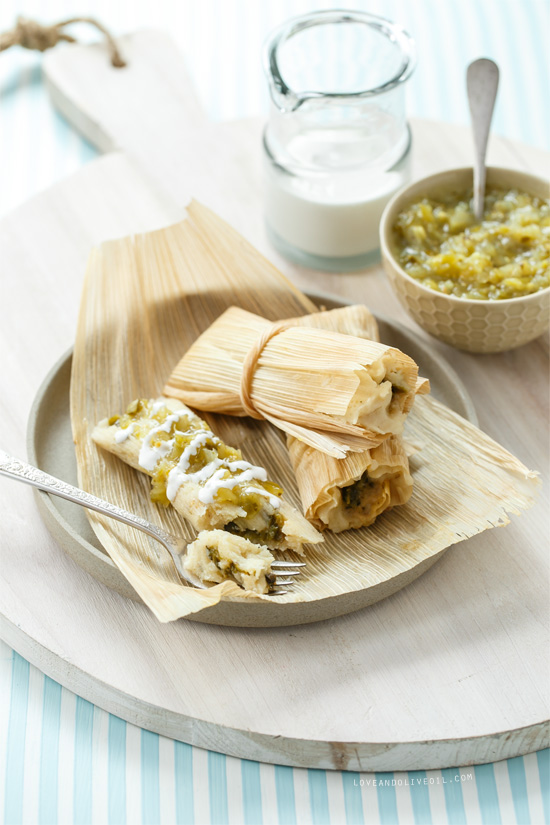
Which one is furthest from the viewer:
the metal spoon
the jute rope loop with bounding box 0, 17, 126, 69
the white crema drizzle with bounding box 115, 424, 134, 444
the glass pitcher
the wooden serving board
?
the jute rope loop with bounding box 0, 17, 126, 69

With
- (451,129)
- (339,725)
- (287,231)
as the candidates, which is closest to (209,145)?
(287,231)

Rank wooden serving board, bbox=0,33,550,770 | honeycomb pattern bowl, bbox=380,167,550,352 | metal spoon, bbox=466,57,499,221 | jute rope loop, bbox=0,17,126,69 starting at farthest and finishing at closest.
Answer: jute rope loop, bbox=0,17,126,69 < metal spoon, bbox=466,57,499,221 < honeycomb pattern bowl, bbox=380,167,550,352 < wooden serving board, bbox=0,33,550,770

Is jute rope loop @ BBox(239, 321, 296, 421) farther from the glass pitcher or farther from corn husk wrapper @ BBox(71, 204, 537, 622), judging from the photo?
the glass pitcher

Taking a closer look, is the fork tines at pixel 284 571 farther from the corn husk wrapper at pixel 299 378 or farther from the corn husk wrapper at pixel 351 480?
the corn husk wrapper at pixel 299 378

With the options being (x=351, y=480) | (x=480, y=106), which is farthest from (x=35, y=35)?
(x=351, y=480)

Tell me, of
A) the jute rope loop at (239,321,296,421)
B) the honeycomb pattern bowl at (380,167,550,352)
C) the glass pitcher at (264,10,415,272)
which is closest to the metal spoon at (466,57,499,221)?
the honeycomb pattern bowl at (380,167,550,352)

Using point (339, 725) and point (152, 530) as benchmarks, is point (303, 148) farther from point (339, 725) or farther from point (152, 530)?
point (339, 725)

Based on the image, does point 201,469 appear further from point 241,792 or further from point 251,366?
point 241,792
